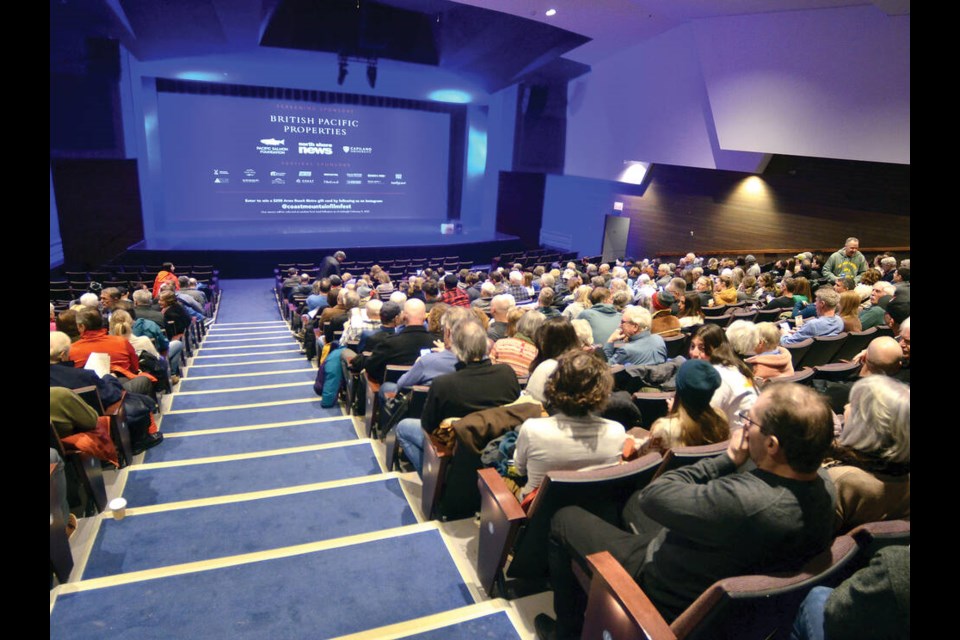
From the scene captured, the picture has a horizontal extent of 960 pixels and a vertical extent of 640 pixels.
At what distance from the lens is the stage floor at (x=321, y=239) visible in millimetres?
14172

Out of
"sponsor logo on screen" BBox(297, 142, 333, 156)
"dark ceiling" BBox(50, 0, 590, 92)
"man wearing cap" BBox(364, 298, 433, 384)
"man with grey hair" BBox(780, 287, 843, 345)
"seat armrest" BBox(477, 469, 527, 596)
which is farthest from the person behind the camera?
"sponsor logo on screen" BBox(297, 142, 333, 156)

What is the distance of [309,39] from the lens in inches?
489

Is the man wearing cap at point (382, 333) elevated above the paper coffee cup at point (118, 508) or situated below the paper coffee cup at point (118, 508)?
above

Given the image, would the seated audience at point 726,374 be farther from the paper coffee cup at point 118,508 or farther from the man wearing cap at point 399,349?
the paper coffee cup at point 118,508

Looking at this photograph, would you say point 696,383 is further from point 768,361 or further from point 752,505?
point 768,361

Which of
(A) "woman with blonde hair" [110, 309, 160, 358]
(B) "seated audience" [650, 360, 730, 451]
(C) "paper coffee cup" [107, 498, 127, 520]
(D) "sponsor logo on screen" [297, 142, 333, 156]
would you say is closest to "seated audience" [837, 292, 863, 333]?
(B) "seated audience" [650, 360, 730, 451]

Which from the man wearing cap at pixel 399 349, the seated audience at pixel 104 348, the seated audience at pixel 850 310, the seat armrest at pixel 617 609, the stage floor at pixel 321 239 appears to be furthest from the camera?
the stage floor at pixel 321 239

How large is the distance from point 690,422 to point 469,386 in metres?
1.08

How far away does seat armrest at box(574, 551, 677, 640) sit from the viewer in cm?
151

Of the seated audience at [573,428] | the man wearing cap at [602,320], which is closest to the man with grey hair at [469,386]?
the seated audience at [573,428]

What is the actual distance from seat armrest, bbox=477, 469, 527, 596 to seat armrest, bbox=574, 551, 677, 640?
0.39 metres

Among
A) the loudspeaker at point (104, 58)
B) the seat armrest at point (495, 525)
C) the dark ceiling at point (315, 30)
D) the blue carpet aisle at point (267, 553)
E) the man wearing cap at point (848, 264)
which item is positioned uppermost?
the dark ceiling at point (315, 30)

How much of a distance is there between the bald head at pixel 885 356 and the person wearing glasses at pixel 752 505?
182cm

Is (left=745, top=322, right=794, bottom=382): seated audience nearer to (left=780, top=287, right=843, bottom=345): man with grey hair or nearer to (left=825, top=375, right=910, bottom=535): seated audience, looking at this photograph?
(left=780, top=287, right=843, bottom=345): man with grey hair
